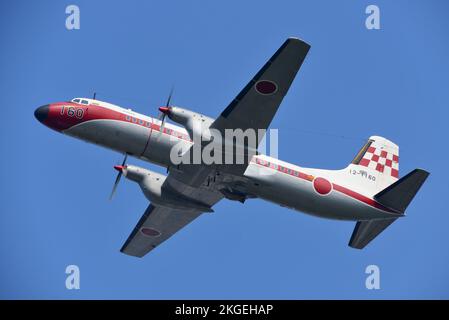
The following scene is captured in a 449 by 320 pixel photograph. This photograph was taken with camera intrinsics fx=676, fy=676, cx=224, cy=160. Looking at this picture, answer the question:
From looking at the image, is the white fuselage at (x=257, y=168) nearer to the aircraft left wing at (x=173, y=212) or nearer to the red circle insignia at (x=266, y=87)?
the aircraft left wing at (x=173, y=212)

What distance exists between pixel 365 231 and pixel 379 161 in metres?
3.57

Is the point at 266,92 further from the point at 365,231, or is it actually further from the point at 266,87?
the point at 365,231

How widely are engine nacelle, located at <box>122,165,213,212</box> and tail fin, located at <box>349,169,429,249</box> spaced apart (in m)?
8.04

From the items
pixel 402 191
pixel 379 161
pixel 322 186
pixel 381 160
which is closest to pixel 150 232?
pixel 322 186

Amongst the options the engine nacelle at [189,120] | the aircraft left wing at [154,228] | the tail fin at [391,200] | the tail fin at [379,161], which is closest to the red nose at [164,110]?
the engine nacelle at [189,120]

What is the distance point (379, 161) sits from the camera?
1272 inches

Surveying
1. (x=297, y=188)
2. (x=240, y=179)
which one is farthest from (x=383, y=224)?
(x=240, y=179)

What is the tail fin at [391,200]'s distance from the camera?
2850 cm

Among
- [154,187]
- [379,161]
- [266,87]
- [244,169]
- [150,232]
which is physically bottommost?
[150,232]

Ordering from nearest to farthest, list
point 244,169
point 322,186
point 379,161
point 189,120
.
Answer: point 189,120 → point 244,169 → point 322,186 → point 379,161

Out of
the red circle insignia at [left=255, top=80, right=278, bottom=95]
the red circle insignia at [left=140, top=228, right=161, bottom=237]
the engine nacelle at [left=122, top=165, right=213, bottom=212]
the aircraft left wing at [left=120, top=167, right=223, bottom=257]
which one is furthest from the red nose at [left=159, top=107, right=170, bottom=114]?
the red circle insignia at [left=140, top=228, right=161, bottom=237]

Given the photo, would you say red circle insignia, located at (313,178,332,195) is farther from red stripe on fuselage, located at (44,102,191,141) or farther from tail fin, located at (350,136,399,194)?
red stripe on fuselage, located at (44,102,191,141)

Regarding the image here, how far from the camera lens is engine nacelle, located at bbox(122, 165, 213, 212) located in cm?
3059

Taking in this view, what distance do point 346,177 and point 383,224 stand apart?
271 centimetres
